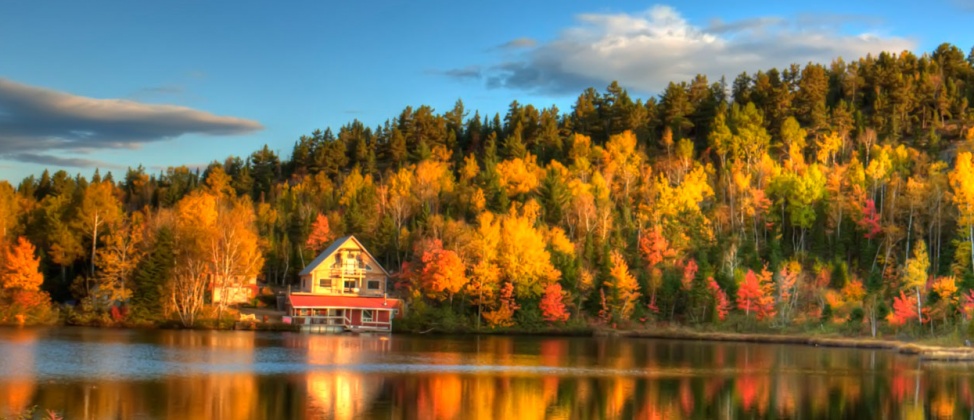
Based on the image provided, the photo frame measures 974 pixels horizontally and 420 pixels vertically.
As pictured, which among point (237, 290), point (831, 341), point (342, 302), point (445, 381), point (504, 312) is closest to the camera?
point (445, 381)

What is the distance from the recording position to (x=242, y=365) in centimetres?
3872

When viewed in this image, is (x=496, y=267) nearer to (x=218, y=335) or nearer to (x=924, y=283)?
(x=218, y=335)

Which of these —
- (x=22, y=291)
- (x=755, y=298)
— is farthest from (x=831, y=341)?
(x=22, y=291)

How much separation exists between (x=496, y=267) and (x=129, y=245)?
1128 inches

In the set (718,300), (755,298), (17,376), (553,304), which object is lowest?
(17,376)

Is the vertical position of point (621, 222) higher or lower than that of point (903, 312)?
higher

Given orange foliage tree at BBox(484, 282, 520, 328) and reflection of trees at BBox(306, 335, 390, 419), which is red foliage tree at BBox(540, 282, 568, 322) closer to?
orange foliage tree at BBox(484, 282, 520, 328)

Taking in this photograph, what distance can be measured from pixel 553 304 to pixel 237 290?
2581 cm

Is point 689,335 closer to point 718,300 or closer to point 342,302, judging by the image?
point 718,300

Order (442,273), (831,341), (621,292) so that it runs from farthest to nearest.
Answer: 1. (621,292)
2. (442,273)
3. (831,341)

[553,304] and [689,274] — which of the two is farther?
[689,274]

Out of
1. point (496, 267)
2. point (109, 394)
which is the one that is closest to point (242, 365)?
point (109, 394)

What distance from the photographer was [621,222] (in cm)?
8675

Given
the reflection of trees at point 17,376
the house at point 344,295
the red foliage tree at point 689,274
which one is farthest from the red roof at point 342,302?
the red foliage tree at point 689,274
